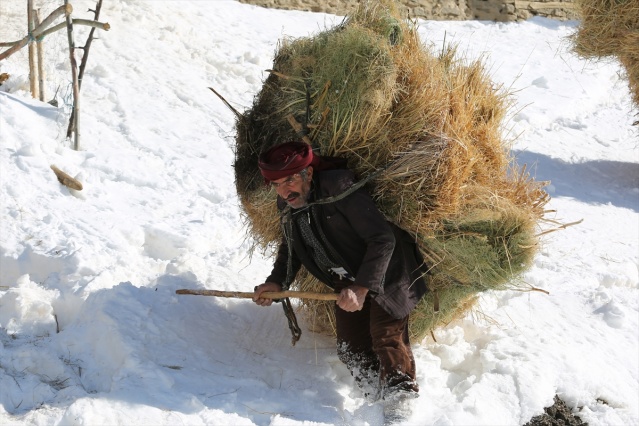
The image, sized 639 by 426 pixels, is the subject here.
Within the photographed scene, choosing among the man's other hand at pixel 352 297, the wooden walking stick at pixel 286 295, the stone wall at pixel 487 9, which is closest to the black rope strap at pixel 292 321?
the wooden walking stick at pixel 286 295

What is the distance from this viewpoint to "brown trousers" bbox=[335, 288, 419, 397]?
3555mm

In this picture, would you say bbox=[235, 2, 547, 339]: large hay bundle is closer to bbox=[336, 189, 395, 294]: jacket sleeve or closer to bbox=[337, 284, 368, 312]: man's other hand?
bbox=[336, 189, 395, 294]: jacket sleeve

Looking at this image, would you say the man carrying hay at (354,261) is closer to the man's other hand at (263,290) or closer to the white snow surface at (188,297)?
the man's other hand at (263,290)

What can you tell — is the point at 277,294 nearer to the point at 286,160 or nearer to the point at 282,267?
the point at 282,267

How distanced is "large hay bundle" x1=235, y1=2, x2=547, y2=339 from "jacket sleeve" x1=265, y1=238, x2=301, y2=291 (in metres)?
0.17

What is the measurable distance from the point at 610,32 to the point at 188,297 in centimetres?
446

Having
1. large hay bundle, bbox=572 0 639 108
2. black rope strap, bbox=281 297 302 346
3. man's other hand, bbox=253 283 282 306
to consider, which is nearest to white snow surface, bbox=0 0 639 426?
black rope strap, bbox=281 297 302 346

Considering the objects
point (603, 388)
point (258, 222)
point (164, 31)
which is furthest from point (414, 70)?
point (164, 31)

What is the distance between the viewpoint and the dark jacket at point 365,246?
3418 mm

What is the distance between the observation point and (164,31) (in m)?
8.66

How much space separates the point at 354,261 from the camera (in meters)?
3.55

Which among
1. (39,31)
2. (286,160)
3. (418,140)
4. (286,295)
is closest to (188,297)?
(286,295)

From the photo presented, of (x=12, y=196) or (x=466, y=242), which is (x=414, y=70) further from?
(x=12, y=196)

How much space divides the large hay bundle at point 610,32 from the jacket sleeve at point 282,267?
13.4ft
